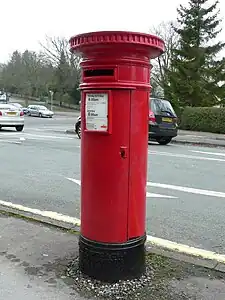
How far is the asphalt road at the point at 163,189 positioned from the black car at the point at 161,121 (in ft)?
10.3

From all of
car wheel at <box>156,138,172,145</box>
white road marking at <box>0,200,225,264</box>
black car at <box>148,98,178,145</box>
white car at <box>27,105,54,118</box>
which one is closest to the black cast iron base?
white road marking at <box>0,200,225,264</box>

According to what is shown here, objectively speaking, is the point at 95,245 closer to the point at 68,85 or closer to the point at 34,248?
the point at 34,248

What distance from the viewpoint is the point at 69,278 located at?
3.44 meters

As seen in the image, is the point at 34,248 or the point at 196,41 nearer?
the point at 34,248

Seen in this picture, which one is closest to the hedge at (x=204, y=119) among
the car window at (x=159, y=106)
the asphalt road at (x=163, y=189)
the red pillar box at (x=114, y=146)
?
the car window at (x=159, y=106)

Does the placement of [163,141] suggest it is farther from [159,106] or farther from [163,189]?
[163,189]

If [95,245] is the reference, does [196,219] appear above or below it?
below

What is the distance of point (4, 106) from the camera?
20.3 metres

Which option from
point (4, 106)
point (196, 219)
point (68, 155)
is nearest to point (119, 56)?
point (196, 219)

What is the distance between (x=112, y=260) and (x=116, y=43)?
1.70 m

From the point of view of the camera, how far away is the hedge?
22547 millimetres

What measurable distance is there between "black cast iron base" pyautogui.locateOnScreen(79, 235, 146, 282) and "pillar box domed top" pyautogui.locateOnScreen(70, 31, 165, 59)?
151 centimetres

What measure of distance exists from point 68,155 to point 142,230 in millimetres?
7898

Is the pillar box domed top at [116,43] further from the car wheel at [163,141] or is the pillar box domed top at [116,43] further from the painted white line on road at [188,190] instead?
the car wheel at [163,141]
